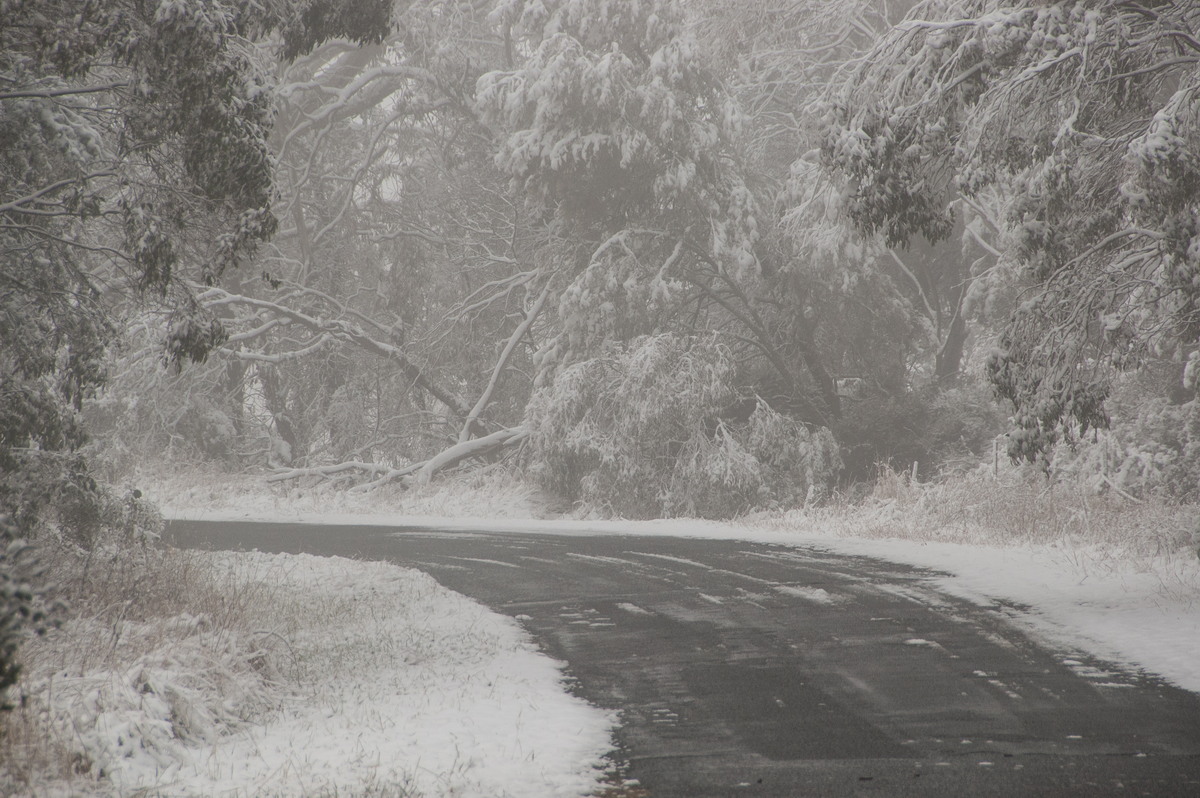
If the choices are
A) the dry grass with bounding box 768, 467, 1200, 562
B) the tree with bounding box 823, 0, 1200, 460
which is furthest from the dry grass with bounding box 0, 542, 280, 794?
the dry grass with bounding box 768, 467, 1200, 562

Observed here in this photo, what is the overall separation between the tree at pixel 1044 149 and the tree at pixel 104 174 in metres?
5.21

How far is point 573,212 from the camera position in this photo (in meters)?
24.9

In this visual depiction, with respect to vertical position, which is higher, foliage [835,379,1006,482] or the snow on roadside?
foliage [835,379,1006,482]

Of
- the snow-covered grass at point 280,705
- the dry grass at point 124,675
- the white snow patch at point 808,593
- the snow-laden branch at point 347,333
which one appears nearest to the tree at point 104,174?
the dry grass at point 124,675

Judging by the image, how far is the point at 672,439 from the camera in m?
23.1

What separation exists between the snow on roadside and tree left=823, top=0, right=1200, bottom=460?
1.46 metres

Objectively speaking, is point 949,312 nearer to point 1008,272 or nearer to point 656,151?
point 1008,272

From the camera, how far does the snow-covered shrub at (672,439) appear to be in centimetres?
2230

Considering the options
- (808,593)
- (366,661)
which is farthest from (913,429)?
(366,661)

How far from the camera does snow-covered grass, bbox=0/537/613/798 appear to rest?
17.7 ft

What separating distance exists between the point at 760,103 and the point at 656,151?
5.70m

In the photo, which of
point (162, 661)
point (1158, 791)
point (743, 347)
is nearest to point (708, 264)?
point (743, 347)

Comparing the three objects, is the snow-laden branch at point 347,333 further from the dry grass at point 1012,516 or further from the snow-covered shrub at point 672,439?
the dry grass at point 1012,516

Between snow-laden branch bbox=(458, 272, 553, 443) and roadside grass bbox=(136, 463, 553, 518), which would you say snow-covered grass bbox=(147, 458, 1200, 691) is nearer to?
roadside grass bbox=(136, 463, 553, 518)
